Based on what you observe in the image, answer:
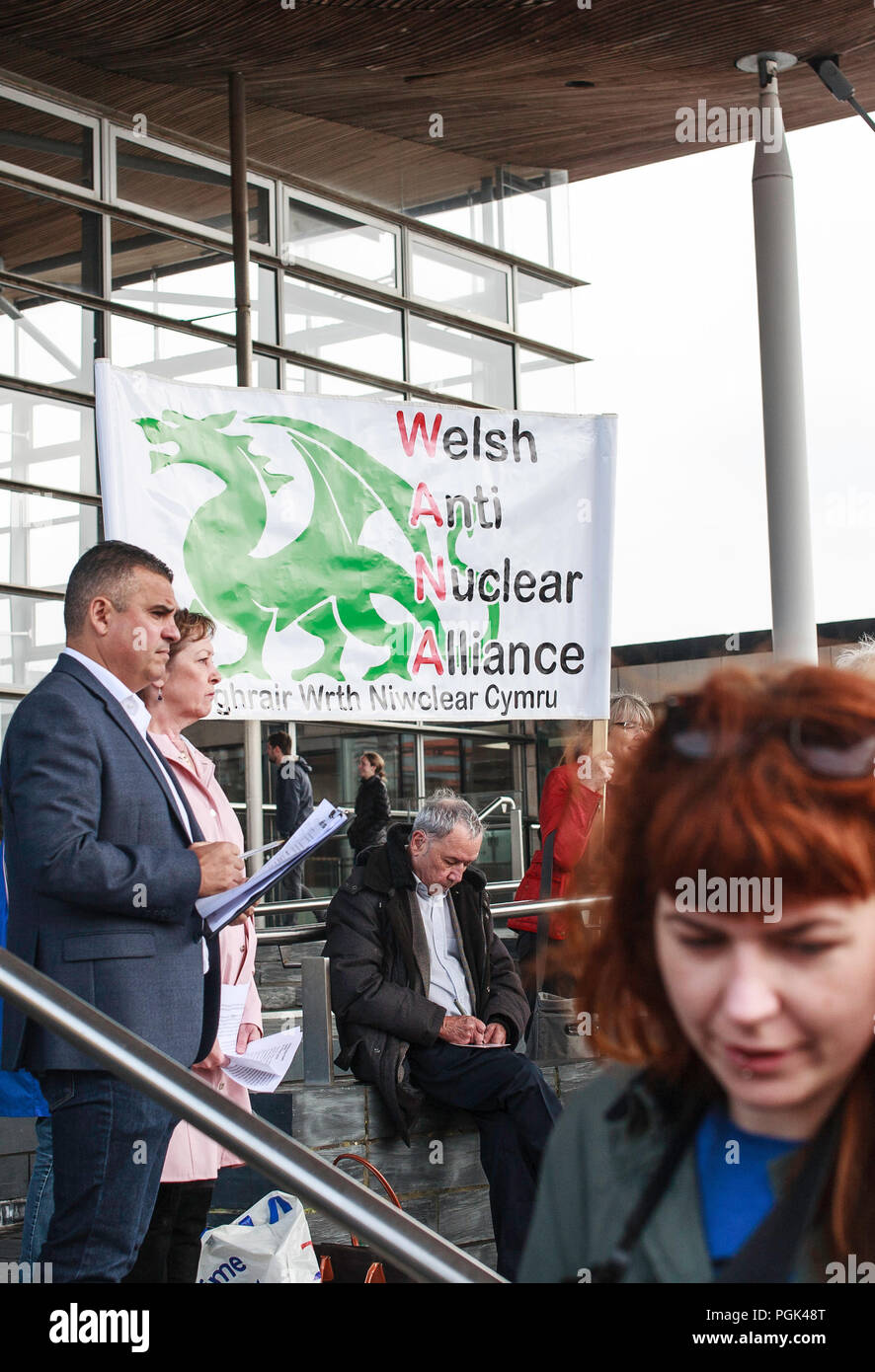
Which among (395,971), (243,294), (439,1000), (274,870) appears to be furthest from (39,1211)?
(243,294)

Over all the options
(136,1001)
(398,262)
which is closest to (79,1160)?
(136,1001)

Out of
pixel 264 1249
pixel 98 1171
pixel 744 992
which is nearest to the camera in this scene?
pixel 744 992

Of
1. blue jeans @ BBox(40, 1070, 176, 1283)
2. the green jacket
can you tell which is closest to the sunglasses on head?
the green jacket

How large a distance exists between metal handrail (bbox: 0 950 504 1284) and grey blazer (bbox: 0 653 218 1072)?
29.6 inches

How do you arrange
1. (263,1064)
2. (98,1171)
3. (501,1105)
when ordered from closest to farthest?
1. (98,1171)
2. (263,1064)
3. (501,1105)

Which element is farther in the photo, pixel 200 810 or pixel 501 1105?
pixel 501 1105

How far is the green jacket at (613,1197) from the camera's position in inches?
51.5

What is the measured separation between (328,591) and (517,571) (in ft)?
2.74

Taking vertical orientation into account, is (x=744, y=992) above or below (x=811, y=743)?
below

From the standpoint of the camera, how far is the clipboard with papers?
3205 millimetres

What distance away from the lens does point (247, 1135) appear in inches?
82.7

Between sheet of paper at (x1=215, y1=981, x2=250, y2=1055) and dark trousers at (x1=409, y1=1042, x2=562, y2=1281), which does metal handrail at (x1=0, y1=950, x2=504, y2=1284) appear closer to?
sheet of paper at (x1=215, y1=981, x2=250, y2=1055)

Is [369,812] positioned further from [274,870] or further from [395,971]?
[274,870]

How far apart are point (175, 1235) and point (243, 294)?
698 cm
